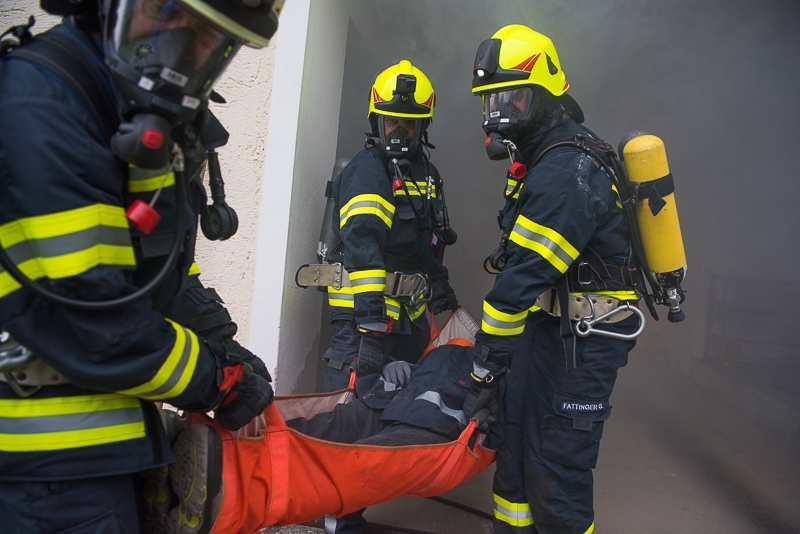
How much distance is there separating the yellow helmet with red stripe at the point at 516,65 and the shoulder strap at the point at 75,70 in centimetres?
184

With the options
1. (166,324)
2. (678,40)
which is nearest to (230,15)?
Answer: (166,324)

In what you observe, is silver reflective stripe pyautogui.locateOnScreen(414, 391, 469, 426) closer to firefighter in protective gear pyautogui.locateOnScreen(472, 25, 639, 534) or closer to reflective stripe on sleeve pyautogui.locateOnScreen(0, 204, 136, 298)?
firefighter in protective gear pyautogui.locateOnScreen(472, 25, 639, 534)

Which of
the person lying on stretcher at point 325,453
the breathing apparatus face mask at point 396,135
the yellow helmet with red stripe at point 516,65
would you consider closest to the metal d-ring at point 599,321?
the person lying on stretcher at point 325,453

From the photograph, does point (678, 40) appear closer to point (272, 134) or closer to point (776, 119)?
point (776, 119)

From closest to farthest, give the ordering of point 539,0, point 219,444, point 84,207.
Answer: point 84,207 < point 219,444 < point 539,0

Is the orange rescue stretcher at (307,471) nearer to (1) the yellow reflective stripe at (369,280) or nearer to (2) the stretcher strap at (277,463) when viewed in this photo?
(2) the stretcher strap at (277,463)

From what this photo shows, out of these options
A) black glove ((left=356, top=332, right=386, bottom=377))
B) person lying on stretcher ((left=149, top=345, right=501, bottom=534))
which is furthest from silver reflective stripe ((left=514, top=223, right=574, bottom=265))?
black glove ((left=356, top=332, right=386, bottom=377))

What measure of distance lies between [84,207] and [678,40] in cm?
642

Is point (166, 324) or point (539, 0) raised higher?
point (539, 0)

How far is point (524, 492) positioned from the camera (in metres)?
2.52

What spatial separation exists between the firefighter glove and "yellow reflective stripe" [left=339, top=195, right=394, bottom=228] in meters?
0.84

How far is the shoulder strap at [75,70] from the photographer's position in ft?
3.67

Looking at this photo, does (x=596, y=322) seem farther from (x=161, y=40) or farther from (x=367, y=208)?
(x=161, y=40)

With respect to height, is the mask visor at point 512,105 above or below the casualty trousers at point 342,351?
above
